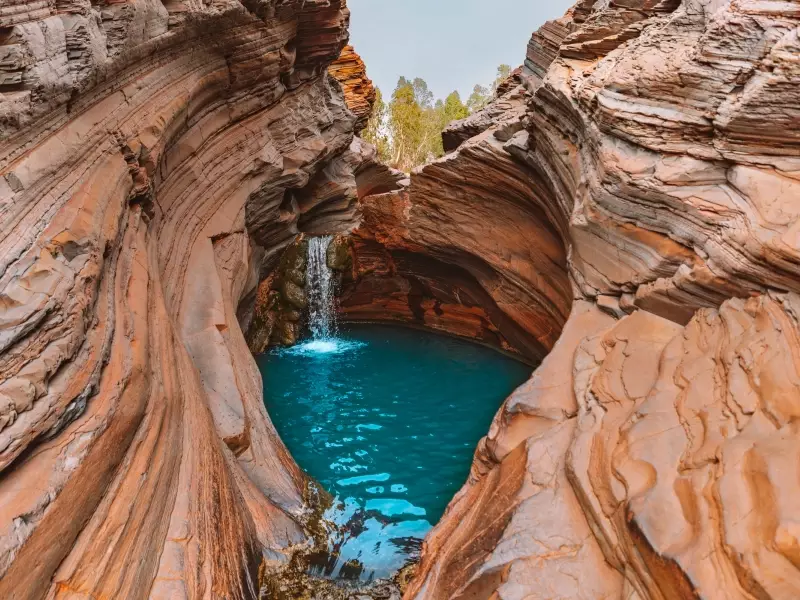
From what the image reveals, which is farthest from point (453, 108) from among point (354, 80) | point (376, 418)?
point (376, 418)

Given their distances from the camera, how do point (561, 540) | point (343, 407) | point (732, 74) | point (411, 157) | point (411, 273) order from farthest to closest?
point (411, 157) → point (411, 273) → point (343, 407) → point (732, 74) → point (561, 540)

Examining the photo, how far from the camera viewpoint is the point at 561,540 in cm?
450

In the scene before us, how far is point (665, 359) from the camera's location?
5.43m

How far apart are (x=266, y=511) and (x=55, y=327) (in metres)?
3.80

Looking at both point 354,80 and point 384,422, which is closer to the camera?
point 384,422

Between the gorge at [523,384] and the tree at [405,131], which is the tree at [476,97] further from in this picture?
the gorge at [523,384]

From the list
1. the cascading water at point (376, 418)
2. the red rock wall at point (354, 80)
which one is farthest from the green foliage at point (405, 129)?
the cascading water at point (376, 418)

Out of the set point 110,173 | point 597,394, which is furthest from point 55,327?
point 597,394

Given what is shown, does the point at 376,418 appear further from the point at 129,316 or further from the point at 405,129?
the point at 405,129

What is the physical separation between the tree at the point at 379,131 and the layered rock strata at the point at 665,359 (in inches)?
1262

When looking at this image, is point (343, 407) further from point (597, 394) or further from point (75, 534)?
point (75, 534)

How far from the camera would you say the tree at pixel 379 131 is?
39.3m

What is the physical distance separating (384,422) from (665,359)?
6.68m

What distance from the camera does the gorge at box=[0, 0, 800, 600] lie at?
3709 mm
